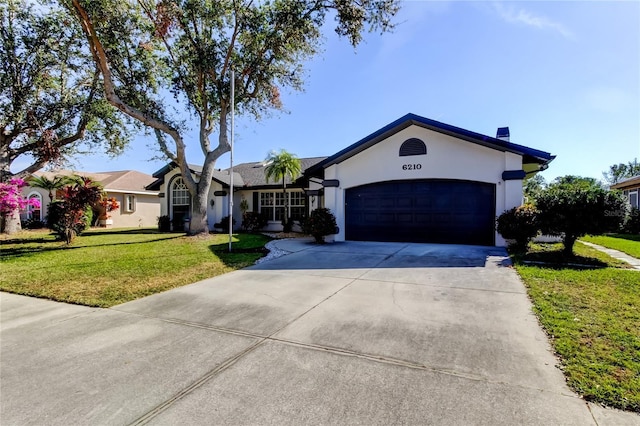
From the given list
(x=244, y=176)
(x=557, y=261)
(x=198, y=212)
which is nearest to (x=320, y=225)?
(x=198, y=212)

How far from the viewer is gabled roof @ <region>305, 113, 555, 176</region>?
433 inches

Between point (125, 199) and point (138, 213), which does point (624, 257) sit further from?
point (138, 213)

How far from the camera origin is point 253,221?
1947 centimetres

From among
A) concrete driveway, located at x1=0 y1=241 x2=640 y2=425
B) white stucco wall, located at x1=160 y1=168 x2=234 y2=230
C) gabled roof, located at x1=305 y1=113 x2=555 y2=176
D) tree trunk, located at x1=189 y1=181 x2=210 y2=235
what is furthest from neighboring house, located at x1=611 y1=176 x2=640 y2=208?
tree trunk, located at x1=189 y1=181 x2=210 y2=235

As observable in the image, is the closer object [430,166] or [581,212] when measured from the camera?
[581,212]

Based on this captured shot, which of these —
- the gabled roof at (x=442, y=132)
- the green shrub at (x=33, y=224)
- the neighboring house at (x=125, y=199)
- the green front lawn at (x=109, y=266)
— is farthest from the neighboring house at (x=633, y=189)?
the green shrub at (x=33, y=224)

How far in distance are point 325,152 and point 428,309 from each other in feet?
66.1

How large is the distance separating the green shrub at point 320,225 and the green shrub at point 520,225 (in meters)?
6.18

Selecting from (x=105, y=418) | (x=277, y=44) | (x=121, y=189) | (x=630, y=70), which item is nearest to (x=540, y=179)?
(x=630, y=70)

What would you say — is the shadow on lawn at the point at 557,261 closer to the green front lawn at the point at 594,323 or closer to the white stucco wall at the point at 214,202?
the green front lawn at the point at 594,323

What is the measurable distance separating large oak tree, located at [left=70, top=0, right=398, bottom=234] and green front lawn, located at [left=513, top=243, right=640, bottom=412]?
13322 millimetres

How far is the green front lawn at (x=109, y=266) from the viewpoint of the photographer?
659 centimetres

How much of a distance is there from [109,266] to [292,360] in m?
7.74

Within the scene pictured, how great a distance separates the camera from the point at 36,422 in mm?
2582
